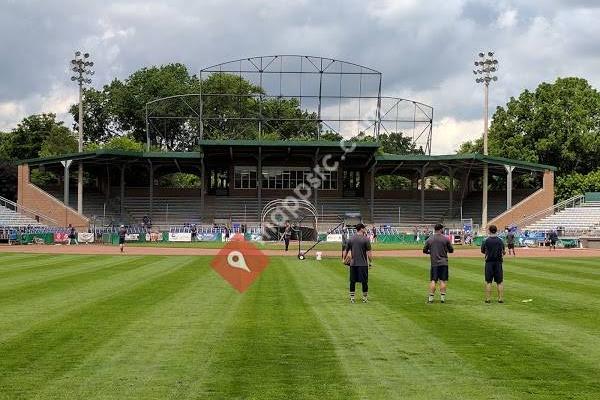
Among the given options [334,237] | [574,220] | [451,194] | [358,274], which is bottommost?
[334,237]

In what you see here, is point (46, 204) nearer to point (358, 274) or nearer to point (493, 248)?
point (358, 274)

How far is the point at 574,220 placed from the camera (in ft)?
215

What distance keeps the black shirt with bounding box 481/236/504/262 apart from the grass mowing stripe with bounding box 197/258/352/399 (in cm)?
440

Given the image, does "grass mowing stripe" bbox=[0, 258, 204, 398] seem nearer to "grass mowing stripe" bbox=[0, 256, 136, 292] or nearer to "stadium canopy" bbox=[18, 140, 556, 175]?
"grass mowing stripe" bbox=[0, 256, 136, 292]

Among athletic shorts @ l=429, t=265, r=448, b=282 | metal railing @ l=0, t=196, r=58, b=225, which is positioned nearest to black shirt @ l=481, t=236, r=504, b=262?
athletic shorts @ l=429, t=265, r=448, b=282

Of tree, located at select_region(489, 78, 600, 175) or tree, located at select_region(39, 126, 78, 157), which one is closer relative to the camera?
tree, located at select_region(489, 78, 600, 175)

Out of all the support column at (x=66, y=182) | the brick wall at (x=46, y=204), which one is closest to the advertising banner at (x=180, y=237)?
the brick wall at (x=46, y=204)

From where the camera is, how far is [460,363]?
959 centimetres

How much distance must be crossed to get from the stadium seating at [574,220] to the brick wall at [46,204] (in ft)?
138

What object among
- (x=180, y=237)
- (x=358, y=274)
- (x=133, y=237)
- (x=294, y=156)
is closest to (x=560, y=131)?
(x=294, y=156)

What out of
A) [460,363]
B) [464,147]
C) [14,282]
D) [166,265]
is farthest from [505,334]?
[464,147]

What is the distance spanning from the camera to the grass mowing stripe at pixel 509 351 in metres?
8.62

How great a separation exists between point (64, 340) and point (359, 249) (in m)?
7.13

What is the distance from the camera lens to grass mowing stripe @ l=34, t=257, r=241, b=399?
8148 millimetres
